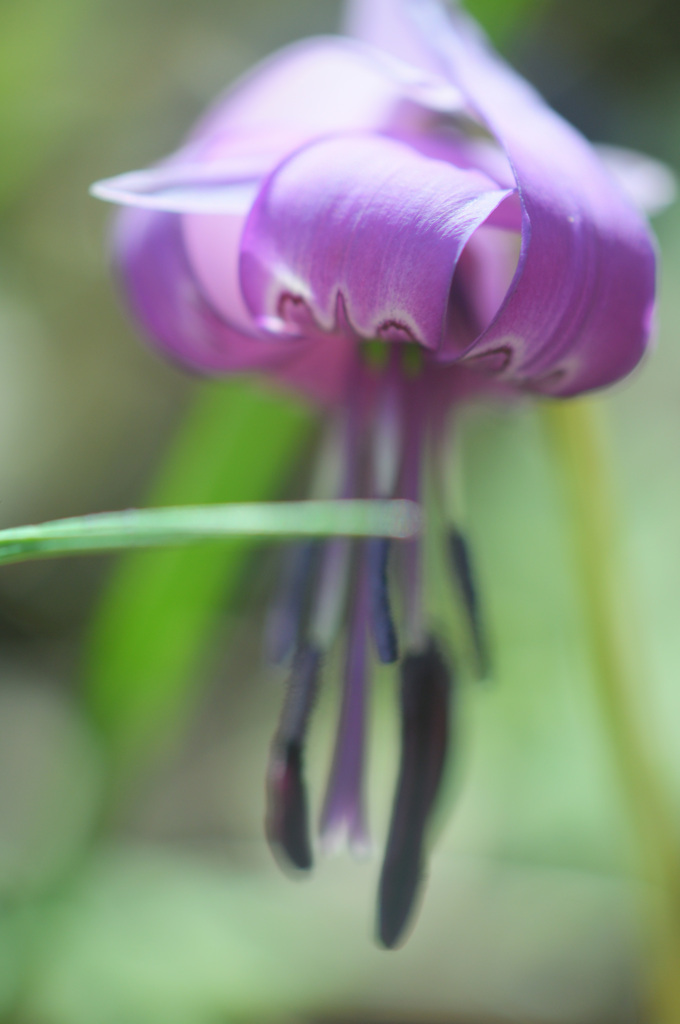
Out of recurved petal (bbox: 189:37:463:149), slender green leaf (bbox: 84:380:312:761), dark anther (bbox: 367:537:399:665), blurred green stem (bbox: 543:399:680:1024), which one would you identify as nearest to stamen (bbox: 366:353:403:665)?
dark anther (bbox: 367:537:399:665)

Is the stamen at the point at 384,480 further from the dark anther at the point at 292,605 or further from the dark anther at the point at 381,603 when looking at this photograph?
the dark anther at the point at 292,605

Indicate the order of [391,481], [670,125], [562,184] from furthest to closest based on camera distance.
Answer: [670,125] → [391,481] → [562,184]

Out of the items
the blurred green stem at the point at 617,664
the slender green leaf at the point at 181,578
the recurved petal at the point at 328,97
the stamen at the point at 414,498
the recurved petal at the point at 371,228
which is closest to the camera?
the recurved petal at the point at 371,228

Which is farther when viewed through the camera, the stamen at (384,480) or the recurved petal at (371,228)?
the stamen at (384,480)

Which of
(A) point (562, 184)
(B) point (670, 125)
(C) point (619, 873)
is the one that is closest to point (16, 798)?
(C) point (619, 873)

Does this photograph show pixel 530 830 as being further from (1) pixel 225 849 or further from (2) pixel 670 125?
(2) pixel 670 125

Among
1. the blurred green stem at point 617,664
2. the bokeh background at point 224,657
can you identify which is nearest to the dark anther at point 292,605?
the bokeh background at point 224,657
